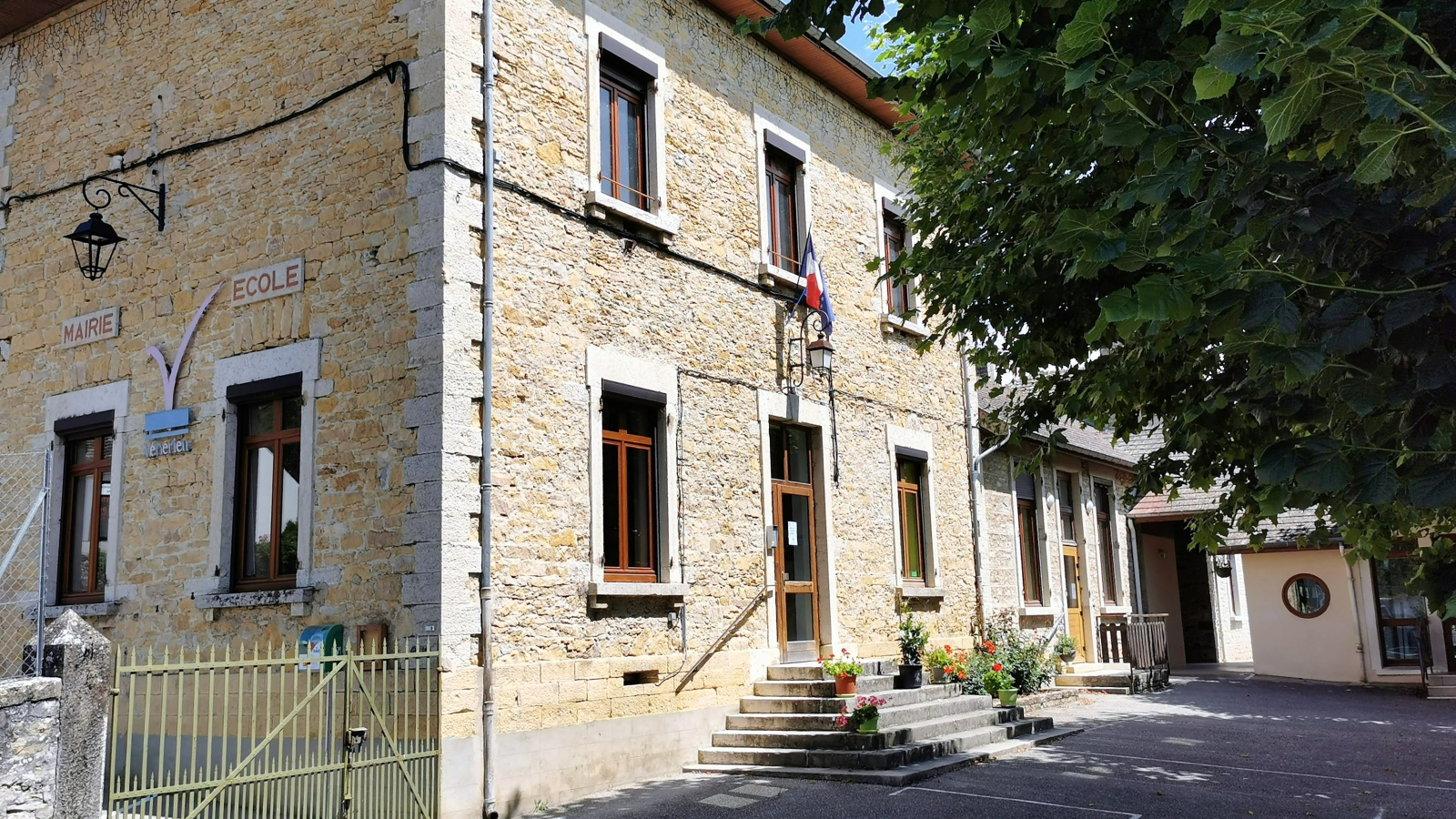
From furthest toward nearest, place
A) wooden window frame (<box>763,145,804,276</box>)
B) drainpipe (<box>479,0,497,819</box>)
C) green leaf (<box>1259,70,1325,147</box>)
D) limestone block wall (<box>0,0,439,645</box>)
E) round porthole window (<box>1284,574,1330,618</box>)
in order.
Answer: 1. round porthole window (<box>1284,574,1330,618</box>)
2. wooden window frame (<box>763,145,804,276</box>)
3. limestone block wall (<box>0,0,439,645</box>)
4. drainpipe (<box>479,0,497,819</box>)
5. green leaf (<box>1259,70,1325,147</box>)

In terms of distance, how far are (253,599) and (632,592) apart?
9.05 ft

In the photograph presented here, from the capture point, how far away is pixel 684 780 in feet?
28.6

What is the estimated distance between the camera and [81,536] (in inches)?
366

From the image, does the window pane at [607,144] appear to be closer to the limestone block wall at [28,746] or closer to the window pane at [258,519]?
the window pane at [258,519]

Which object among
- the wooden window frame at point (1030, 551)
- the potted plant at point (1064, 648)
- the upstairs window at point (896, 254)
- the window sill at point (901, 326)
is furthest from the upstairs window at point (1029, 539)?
the upstairs window at point (896, 254)

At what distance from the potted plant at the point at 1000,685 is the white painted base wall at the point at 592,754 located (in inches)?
128

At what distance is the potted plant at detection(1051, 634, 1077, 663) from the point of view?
1538 cm

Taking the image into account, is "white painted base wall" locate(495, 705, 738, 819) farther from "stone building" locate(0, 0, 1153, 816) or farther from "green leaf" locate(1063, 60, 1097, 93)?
"green leaf" locate(1063, 60, 1097, 93)

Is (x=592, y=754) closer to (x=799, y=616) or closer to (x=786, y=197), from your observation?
(x=799, y=616)

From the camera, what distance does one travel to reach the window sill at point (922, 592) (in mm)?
12188

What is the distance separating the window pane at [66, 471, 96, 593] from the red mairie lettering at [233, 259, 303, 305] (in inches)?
87.9

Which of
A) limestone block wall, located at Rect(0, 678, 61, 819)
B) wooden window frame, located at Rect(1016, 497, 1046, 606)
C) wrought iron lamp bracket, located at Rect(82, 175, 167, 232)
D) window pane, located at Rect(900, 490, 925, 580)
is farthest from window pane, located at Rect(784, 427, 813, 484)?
limestone block wall, located at Rect(0, 678, 61, 819)

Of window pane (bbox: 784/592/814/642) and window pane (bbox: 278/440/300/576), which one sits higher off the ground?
window pane (bbox: 278/440/300/576)

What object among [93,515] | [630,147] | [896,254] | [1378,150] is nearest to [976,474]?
[896,254]
